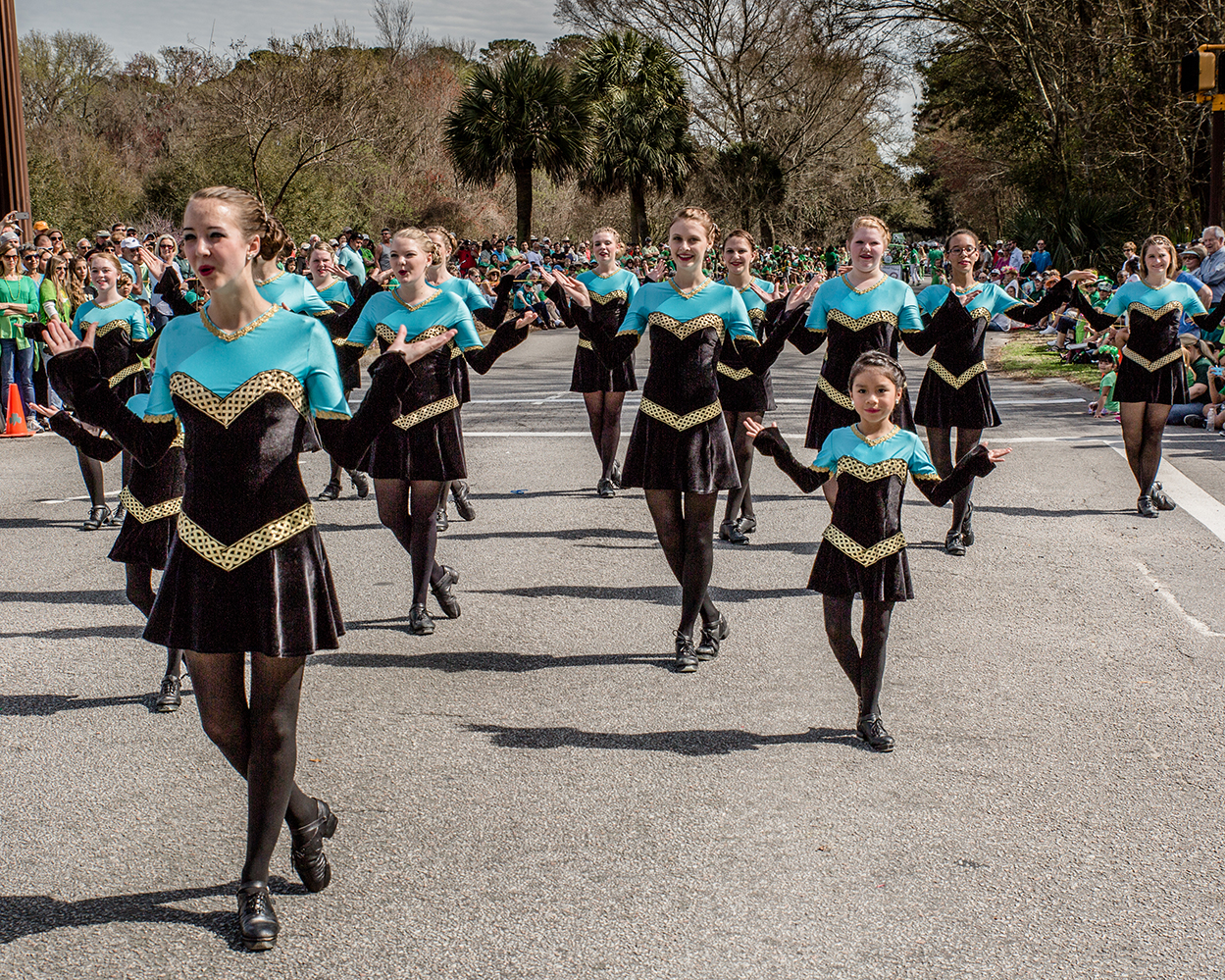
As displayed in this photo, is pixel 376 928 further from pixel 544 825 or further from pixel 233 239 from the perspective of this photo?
pixel 233 239

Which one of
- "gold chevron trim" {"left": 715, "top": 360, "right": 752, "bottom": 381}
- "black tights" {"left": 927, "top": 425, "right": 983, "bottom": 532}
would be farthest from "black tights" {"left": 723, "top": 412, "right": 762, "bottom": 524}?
"black tights" {"left": 927, "top": 425, "right": 983, "bottom": 532}

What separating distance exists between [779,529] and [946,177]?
62188 mm

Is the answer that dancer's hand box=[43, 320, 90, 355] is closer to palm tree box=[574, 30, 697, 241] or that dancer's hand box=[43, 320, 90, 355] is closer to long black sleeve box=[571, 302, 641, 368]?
long black sleeve box=[571, 302, 641, 368]

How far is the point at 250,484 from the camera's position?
3596mm

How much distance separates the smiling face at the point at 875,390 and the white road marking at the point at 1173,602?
265cm

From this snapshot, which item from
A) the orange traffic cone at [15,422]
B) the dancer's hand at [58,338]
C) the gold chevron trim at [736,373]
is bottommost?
the orange traffic cone at [15,422]

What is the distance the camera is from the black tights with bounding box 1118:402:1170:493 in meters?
9.23

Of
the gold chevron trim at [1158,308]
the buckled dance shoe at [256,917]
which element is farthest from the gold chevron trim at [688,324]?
the gold chevron trim at [1158,308]

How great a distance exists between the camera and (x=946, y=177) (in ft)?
219

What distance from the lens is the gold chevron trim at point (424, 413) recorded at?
671 cm

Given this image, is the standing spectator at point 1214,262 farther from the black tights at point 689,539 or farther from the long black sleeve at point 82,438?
the long black sleeve at point 82,438

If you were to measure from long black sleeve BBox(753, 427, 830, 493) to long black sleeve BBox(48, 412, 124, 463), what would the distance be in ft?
7.71

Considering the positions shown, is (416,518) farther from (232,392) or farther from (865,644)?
(232,392)

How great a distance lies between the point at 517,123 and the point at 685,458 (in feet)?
105
